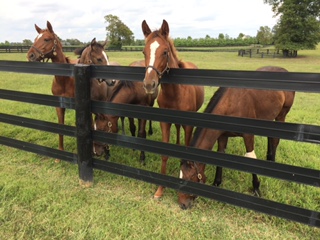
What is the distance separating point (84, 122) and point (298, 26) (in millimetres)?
43279

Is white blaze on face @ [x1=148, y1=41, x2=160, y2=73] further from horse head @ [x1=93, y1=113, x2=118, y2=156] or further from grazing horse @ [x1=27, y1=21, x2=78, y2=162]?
grazing horse @ [x1=27, y1=21, x2=78, y2=162]

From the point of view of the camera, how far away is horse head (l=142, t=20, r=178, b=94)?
2736 millimetres

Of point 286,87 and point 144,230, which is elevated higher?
point 286,87

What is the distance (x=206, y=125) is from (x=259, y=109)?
1464 mm

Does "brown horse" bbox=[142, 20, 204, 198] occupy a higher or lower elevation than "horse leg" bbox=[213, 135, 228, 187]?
higher

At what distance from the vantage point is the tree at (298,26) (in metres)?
37.7

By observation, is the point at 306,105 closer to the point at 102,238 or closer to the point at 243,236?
the point at 243,236

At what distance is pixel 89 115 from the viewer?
3430 millimetres

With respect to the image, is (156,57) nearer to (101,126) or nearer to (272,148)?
(101,126)

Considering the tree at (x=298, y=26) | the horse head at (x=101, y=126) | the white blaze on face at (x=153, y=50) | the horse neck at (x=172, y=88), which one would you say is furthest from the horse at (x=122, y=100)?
the tree at (x=298, y=26)

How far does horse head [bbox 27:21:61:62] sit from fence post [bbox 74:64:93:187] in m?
1.75

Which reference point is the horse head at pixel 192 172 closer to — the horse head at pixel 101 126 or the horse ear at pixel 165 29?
the horse ear at pixel 165 29

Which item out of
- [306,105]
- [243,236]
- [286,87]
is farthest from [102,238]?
[306,105]

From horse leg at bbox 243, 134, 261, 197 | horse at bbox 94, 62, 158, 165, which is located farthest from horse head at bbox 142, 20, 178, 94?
horse at bbox 94, 62, 158, 165
